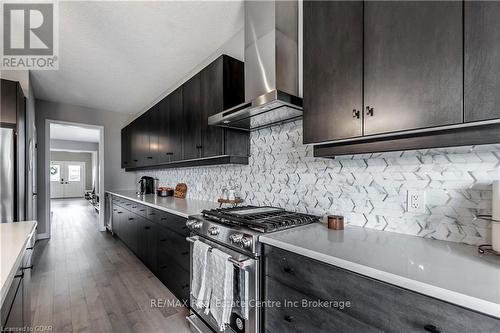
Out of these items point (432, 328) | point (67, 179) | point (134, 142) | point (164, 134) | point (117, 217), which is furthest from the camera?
point (67, 179)

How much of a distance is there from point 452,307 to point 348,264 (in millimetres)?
321

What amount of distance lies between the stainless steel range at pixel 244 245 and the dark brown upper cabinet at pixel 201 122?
29.8 inches

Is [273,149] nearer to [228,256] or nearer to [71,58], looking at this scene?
[228,256]

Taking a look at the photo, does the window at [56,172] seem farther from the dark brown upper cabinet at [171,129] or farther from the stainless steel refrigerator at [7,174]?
the dark brown upper cabinet at [171,129]

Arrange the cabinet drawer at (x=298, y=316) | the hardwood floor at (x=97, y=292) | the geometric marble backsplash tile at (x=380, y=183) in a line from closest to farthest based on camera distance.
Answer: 1. the cabinet drawer at (x=298, y=316)
2. the geometric marble backsplash tile at (x=380, y=183)
3. the hardwood floor at (x=97, y=292)

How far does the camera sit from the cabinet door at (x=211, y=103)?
2.14 metres

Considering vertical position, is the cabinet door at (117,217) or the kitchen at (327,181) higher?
the kitchen at (327,181)

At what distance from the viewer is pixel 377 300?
0.88m

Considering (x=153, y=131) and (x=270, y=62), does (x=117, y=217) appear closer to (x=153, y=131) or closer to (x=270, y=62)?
(x=153, y=131)

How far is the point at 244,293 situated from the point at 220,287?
0.68 ft

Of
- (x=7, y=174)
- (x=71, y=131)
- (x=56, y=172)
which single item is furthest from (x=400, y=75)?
(x=56, y=172)

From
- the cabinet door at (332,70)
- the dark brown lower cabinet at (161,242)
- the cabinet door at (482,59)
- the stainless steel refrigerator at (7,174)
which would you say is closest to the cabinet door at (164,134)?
the dark brown lower cabinet at (161,242)

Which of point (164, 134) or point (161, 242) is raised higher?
point (164, 134)

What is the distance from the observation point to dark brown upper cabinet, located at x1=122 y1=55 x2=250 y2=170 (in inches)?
84.8
